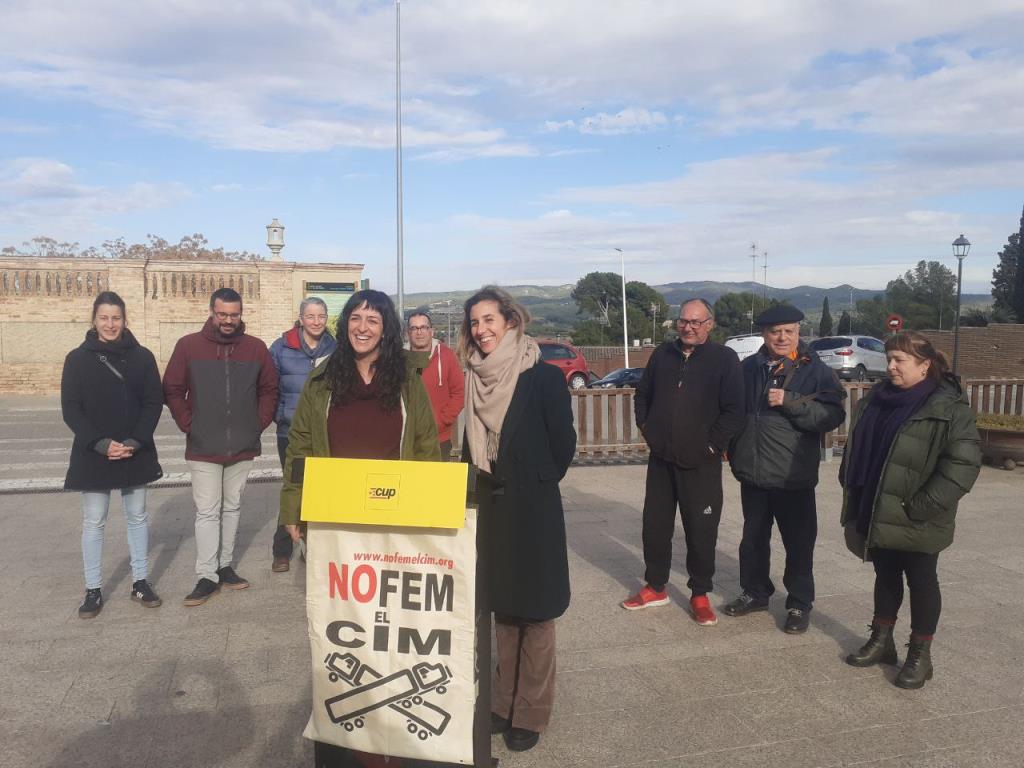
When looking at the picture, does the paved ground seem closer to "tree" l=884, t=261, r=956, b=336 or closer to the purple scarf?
the purple scarf

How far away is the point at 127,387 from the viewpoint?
16.2 feet

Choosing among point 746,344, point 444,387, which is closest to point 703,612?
point 444,387

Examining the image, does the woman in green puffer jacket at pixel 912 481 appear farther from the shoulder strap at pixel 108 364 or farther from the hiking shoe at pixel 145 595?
the shoulder strap at pixel 108 364

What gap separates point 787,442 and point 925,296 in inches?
3034

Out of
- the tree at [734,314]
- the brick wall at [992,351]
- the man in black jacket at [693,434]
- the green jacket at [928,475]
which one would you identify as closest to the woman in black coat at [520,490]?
the man in black jacket at [693,434]

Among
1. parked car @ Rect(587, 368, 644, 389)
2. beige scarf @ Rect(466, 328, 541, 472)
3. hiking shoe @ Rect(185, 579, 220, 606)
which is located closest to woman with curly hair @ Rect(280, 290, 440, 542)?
beige scarf @ Rect(466, 328, 541, 472)

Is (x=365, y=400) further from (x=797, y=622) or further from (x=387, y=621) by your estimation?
(x=797, y=622)

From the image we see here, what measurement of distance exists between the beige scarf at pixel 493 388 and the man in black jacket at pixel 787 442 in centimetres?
179

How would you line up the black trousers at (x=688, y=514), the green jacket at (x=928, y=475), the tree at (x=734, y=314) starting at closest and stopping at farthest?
1. the green jacket at (x=928, y=475)
2. the black trousers at (x=688, y=514)
3. the tree at (x=734, y=314)

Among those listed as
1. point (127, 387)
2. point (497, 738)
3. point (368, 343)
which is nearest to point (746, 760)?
point (497, 738)

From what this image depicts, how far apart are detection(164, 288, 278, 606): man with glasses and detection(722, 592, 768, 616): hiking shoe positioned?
3.05 m

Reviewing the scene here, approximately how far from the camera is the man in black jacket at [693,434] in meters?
4.63

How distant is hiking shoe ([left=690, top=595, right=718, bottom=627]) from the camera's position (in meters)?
4.74

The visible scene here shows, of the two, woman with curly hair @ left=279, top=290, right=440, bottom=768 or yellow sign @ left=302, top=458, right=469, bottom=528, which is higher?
woman with curly hair @ left=279, top=290, right=440, bottom=768
